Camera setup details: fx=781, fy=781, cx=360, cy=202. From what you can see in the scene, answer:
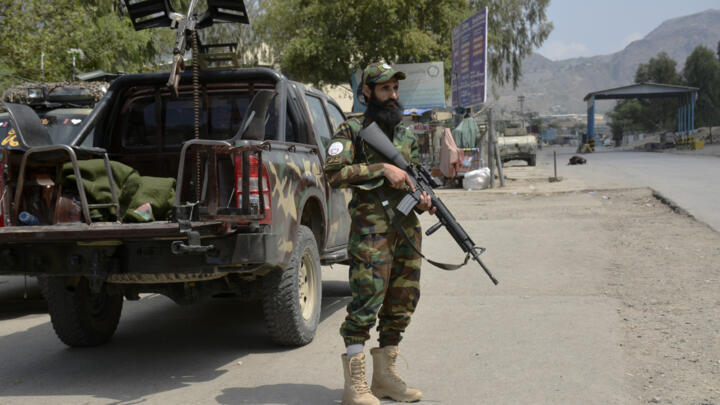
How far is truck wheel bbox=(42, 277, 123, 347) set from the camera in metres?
5.52

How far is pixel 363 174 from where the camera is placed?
13.4 feet

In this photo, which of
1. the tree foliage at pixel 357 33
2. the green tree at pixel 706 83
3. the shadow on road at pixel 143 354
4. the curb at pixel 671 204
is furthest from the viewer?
the green tree at pixel 706 83

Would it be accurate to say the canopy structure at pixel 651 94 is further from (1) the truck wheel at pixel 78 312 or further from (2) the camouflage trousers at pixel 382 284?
(2) the camouflage trousers at pixel 382 284

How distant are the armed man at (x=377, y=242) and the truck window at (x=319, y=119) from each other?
79.7 inches

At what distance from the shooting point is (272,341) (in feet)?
18.3

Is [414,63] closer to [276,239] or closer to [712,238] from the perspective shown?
[712,238]

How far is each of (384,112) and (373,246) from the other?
0.73 m

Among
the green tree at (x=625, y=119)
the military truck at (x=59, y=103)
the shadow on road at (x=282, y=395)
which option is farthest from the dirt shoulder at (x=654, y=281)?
the green tree at (x=625, y=119)

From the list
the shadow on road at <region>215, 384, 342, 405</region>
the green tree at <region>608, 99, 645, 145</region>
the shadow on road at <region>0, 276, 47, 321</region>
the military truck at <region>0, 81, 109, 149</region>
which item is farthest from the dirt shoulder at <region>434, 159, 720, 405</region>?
the green tree at <region>608, 99, 645, 145</region>

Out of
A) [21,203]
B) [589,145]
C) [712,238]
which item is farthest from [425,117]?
[589,145]

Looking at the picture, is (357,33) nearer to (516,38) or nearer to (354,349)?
(516,38)

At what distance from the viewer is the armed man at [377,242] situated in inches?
160

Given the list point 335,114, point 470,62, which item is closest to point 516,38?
point 470,62

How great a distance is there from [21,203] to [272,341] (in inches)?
76.0
